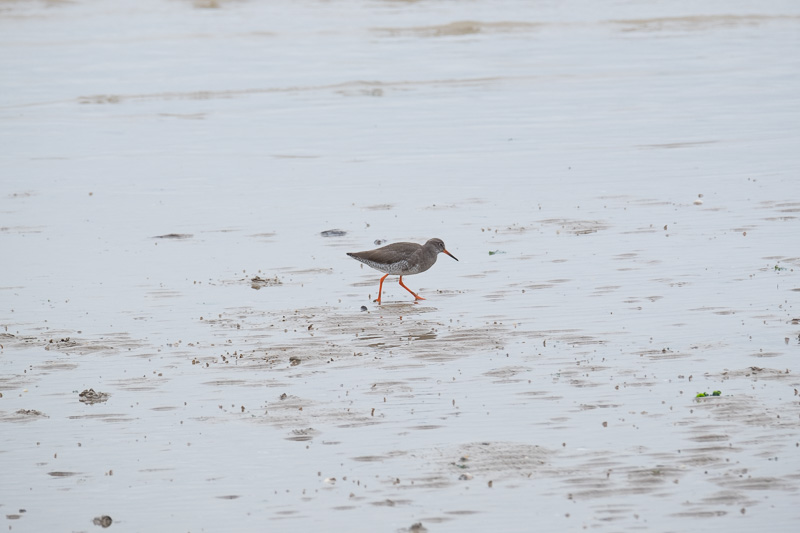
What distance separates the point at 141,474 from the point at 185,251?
324 inches

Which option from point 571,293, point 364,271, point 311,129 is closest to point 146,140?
point 311,129

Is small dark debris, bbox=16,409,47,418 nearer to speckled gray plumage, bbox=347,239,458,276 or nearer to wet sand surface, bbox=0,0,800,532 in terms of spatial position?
wet sand surface, bbox=0,0,800,532

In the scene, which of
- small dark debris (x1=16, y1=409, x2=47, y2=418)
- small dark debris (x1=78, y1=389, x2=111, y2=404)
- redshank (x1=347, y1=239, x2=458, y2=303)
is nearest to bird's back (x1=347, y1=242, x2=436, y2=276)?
redshank (x1=347, y1=239, x2=458, y2=303)

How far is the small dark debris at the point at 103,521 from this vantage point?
8.22 metres

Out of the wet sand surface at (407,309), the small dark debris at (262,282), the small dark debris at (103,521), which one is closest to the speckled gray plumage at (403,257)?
the wet sand surface at (407,309)

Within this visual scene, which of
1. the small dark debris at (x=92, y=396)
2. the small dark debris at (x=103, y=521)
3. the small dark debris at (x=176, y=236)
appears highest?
the small dark debris at (x=103, y=521)

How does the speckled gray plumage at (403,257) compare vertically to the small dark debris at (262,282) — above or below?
above

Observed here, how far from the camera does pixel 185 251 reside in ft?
55.8

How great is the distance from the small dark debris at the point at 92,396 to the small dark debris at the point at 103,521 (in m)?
2.59

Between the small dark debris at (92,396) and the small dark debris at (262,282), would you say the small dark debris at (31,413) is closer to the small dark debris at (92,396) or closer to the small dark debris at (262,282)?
the small dark debris at (92,396)

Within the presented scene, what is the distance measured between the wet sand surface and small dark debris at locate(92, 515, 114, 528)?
0.20 ft

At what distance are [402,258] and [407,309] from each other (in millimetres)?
859

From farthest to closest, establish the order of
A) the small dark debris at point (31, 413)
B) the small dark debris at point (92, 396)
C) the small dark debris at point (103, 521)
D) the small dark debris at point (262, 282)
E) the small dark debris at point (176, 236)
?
the small dark debris at point (176, 236) → the small dark debris at point (262, 282) → the small dark debris at point (92, 396) → the small dark debris at point (31, 413) → the small dark debris at point (103, 521)

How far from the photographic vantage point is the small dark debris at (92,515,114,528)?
27.0 feet
